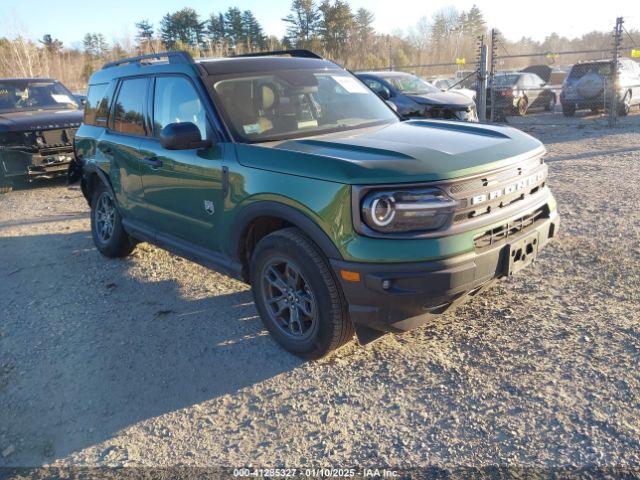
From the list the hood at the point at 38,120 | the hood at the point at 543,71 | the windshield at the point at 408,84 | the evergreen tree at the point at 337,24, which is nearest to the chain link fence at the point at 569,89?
the windshield at the point at 408,84

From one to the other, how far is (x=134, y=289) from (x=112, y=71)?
2.19 meters

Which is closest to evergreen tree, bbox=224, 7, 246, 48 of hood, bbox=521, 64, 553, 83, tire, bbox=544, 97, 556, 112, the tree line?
the tree line

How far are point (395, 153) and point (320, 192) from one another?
1.59 feet

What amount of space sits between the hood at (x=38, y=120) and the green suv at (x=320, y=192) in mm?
4876

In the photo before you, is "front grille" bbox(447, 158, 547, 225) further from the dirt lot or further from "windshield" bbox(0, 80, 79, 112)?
"windshield" bbox(0, 80, 79, 112)

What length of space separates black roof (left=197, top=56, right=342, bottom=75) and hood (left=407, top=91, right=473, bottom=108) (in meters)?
7.68

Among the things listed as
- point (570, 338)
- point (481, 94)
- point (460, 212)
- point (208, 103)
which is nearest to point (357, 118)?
point (208, 103)

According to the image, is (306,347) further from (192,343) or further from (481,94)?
(481,94)

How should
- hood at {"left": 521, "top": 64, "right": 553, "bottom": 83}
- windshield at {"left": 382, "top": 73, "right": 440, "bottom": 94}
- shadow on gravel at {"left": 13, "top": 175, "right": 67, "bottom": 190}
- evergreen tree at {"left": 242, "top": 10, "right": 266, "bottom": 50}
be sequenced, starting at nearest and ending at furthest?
shadow on gravel at {"left": 13, "top": 175, "right": 67, "bottom": 190}
windshield at {"left": 382, "top": 73, "right": 440, "bottom": 94}
hood at {"left": 521, "top": 64, "right": 553, "bottom": 83}
evergreen tree at {"left": 242, "top": 10, "right": 266, "bottom": 50}

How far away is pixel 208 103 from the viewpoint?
12.6 ft

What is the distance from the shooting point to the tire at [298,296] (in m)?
3.14

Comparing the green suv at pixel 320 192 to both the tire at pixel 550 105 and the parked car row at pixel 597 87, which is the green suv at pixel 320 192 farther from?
the tire at pixel 550 105

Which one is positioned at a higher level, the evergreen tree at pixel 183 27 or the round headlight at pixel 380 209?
the evergreen tree at pixel 183 27

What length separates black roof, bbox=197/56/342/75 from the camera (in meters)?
4.07
